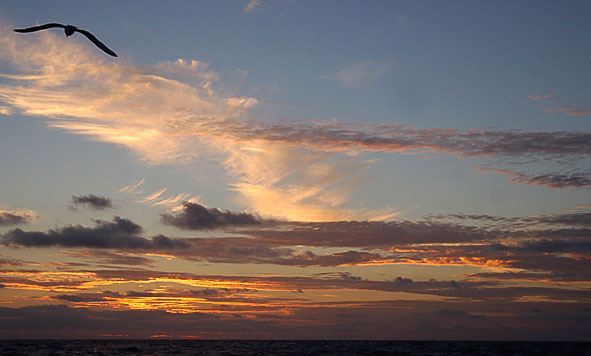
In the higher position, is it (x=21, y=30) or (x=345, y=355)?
(x=21, y=30)

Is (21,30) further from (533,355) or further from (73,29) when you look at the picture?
(533,355)

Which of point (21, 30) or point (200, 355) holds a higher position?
point (21, 30)

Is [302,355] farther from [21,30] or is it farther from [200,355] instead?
[21,30]

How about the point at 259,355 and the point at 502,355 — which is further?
the point at 502,355

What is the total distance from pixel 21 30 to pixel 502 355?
438ft

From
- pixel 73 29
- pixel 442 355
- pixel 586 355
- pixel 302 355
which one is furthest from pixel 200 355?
pixel 73 29

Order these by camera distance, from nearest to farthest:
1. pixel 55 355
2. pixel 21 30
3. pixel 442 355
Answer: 1. pixel 21 30
2. pixel 55 355
3. pixel 442 355

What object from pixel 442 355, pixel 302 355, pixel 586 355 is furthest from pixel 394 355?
pixel 586 355

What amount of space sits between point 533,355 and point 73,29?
135272 mm

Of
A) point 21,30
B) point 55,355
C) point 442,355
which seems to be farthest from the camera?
point 442,355

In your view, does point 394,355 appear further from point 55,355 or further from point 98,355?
point 55,355

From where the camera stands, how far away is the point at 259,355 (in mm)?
121688

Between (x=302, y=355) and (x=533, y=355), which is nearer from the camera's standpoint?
(x=302, y=355)

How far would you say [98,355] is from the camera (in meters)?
125
